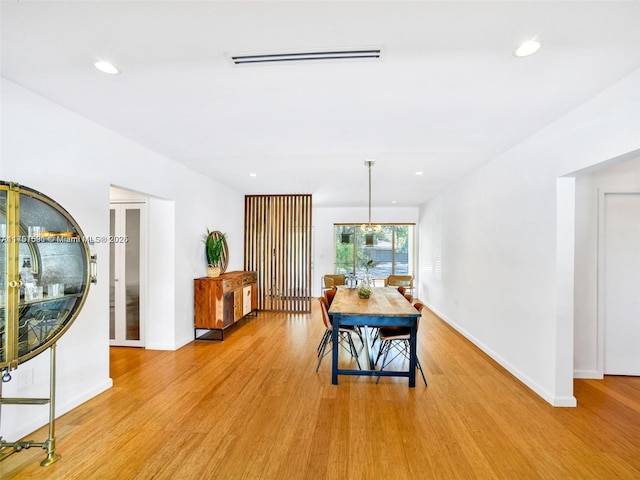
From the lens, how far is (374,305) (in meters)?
3.54

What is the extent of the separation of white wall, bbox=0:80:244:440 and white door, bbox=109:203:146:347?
24cm

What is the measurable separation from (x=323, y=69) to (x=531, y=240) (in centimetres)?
276

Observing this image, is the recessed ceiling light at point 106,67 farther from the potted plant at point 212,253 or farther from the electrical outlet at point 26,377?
the potted plant at point 212,253

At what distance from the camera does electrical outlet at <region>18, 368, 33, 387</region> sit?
223 cm

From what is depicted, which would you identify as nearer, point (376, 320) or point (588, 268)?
point (376, 320)

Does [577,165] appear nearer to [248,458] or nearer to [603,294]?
[603,294]

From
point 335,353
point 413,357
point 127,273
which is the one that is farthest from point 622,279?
point 127,273

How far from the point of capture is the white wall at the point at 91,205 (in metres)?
2.24

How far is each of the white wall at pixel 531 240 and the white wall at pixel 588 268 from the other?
0.66 metres

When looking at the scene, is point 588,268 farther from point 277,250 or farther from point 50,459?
point 277,250

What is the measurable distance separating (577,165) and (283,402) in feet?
11.0

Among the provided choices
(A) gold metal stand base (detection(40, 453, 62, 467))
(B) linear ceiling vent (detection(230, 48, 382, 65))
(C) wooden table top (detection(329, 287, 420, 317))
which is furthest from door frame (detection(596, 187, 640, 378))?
(A) gold metal stand base (detection(40, 453, 62, 467))

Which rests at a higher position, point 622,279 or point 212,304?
point 622,279

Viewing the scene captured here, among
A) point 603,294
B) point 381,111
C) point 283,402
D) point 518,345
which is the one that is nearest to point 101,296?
point 283,402
